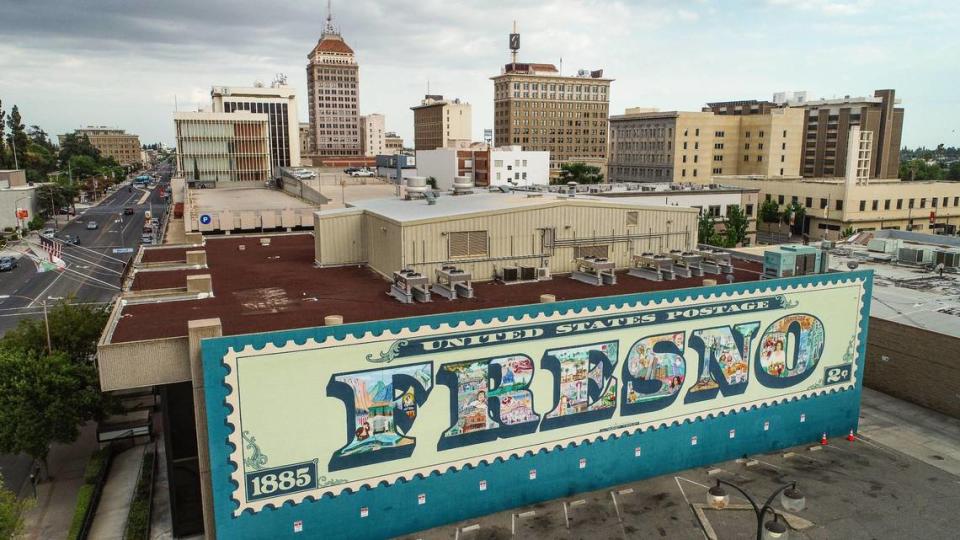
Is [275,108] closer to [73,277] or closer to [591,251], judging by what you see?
[73,277]

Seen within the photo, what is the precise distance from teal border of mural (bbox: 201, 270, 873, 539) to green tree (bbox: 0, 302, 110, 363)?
13.4m

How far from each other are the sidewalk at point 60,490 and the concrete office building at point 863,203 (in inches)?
3576

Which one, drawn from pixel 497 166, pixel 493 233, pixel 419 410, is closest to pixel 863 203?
pixel 497 166

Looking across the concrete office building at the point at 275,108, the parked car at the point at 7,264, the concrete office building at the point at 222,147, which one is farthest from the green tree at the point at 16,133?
the parked car at the point at 7,264

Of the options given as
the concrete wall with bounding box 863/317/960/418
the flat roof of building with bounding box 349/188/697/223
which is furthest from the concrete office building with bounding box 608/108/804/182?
the flat roof of building with bounding box 349/188/697/223

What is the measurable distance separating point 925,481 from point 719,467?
8573 millimetres

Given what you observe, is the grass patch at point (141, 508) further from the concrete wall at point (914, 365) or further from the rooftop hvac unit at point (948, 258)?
the rooftop hvac unit at point (948, 258)

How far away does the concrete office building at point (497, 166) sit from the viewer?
134 metres

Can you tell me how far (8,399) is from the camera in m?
26.4

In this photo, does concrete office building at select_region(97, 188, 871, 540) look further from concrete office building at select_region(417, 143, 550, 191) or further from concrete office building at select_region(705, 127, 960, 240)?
concrete office building at select_region(417, 143, 550, 191)

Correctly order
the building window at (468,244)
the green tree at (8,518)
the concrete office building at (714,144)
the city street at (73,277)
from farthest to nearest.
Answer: the concrete office building at (714,144)
the city street at (73,277)
the building window at (468,244)
the green tree at (8,518)

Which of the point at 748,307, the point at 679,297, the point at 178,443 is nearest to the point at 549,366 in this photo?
the point at 679,297

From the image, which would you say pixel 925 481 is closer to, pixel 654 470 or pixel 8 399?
pixel 654 470

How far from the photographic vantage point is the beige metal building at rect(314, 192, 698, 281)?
29.6 metres
